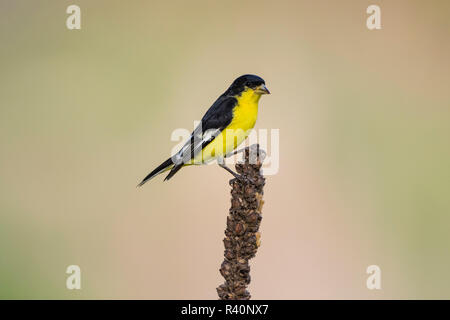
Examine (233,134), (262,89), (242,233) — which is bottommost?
(242,233)

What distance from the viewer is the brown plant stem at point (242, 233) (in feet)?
7.16

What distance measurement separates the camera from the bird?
349 cm

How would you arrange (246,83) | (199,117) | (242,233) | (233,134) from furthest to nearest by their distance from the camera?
1. (199,117)
2. (246,83)
3. (233,134)
4. (242,233)

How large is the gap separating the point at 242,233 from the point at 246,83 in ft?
5.30

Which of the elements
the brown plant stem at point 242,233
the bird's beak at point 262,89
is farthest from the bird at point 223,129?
the brown plant stem at point 242,233

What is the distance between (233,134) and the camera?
352 centimetres

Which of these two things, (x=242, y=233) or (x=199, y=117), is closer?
(x=242, y=233)

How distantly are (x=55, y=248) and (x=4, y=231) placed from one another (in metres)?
0.70

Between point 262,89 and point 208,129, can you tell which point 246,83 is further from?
point 208,129

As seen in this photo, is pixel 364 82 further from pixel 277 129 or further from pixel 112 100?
pixel 112 100

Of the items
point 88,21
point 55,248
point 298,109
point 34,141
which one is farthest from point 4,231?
point 298,109

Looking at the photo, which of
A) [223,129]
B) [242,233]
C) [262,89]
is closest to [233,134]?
[223,129]

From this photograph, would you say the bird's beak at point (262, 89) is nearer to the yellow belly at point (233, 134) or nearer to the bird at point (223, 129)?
the bird at point (223, 129)

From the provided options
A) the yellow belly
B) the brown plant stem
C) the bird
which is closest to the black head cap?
the bird
